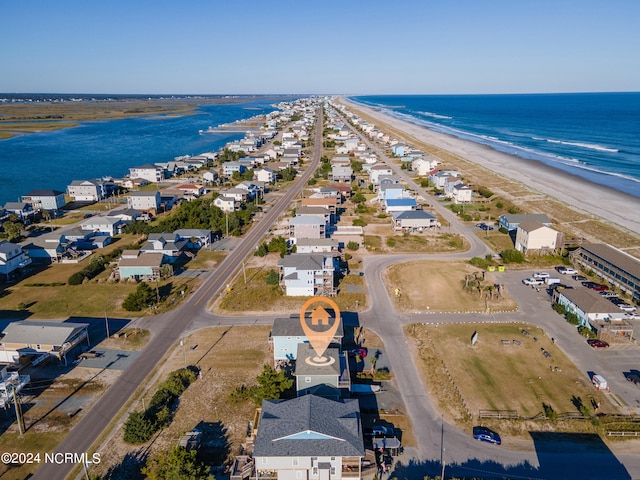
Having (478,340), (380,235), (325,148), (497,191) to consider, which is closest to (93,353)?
(478,340)

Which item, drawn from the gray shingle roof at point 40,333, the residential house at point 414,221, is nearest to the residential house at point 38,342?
the gray shingle roof at point 40,333

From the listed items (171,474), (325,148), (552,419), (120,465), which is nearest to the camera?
(171,474)

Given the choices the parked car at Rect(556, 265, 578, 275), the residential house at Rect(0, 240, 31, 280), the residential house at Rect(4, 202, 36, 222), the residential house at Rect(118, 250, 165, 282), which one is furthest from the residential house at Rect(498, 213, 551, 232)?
the residential house at Rect(4, 202, 36, 222)

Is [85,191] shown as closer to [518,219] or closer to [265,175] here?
[265,175]

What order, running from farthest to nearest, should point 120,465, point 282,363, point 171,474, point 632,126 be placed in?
point 632,126 < point 282,363 < point 120,465 < point 171,474

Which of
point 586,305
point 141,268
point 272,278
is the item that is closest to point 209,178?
point 141,268

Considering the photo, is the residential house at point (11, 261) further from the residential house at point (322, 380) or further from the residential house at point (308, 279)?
the residential house at point (322, 380)

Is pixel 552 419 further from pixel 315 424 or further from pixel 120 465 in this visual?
pixel 120 465
